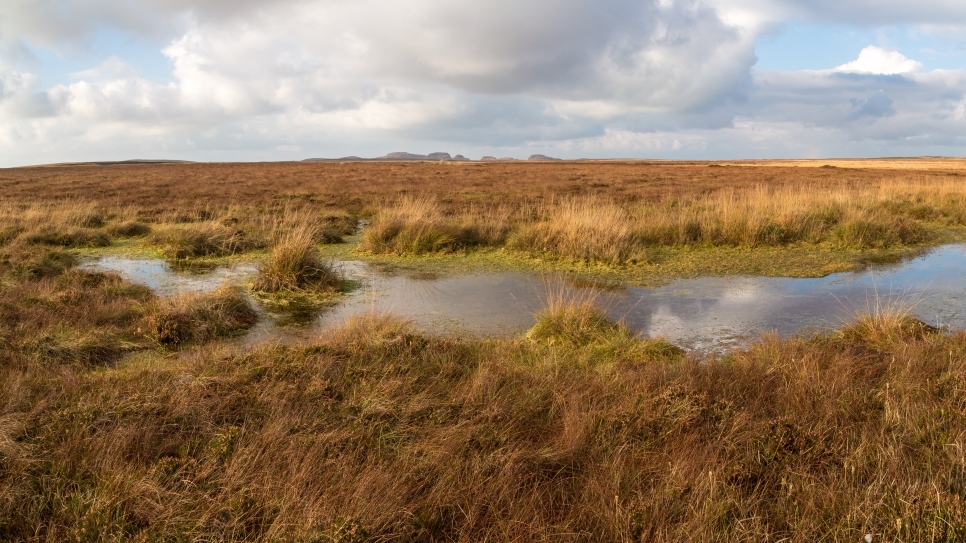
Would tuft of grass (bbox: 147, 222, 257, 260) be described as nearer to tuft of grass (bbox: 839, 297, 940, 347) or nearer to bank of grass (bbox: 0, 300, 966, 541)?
bank of grass (bbox: 0, 300, 966, 541)

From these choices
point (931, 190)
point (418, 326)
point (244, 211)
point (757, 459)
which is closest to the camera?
point (757, 459)

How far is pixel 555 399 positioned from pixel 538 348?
1.53 meters

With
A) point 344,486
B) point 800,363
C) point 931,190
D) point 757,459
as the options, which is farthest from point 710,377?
point 931,190

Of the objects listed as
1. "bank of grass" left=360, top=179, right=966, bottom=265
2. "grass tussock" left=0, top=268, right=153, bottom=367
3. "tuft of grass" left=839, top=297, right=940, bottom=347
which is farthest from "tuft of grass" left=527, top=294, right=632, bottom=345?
"grass tussock" left=0, top=268, right=153, bottom=367

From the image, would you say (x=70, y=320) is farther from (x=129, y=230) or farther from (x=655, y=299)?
(x=129, y=230)

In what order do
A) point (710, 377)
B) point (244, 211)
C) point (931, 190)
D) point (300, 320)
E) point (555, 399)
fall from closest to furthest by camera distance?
point (555, 399)
point (710, 377)
point (300, 320)
point (244, 211)
point (931, 190)

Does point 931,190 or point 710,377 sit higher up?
point 931,190

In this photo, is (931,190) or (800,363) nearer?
(800,363)

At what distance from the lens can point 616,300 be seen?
300 inches

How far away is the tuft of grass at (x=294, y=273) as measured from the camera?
8219 millimetres

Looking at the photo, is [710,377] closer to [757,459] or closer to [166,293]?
[757,459]

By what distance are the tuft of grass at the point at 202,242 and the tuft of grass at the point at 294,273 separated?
320cm

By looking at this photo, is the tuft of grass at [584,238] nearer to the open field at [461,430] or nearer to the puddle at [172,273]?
the open field at [461,430]

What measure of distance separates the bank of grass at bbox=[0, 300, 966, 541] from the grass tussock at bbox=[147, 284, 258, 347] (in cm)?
92
